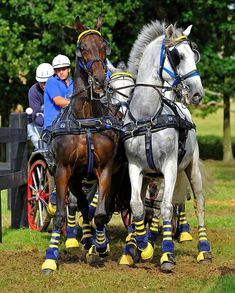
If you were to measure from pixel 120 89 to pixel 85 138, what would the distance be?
6.07 feet

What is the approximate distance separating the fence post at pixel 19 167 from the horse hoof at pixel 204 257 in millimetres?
4140

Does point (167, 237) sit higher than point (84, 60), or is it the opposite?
point (84, 60)

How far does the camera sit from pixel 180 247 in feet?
37.9

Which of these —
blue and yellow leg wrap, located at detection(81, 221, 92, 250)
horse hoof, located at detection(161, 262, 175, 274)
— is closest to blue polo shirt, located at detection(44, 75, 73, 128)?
blue and yellow leg wrap, located at detection(81, 221, 92, 250)

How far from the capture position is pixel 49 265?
9.27m

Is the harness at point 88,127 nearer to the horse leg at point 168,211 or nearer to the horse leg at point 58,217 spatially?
the horse leg at point 58,217

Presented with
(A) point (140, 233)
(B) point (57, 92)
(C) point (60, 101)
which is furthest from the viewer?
(B) point (57, 92)

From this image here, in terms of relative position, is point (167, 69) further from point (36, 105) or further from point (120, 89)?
point (36, 105)

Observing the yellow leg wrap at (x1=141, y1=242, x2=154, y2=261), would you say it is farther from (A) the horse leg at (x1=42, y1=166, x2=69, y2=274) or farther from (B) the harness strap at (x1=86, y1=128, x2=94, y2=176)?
(B) the harness strap at (x1=86, y1=128, x2=94, y2=176)

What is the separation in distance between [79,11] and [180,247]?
16.7m

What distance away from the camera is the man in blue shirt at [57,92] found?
10992 millimetres

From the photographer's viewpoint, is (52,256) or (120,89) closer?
(52,256)

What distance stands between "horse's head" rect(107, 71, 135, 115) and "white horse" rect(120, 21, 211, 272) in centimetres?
83

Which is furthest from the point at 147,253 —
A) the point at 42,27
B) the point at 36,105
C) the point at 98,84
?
the point at 42,27
